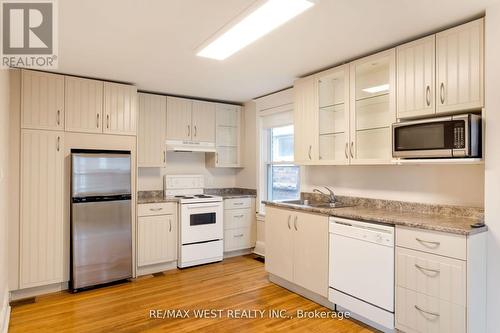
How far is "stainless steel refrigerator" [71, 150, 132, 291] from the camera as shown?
133 inches

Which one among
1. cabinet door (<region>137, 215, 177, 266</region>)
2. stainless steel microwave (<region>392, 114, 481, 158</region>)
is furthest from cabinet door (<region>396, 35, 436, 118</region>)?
cabinet door (<region>137, 215, 177, 266</region>)

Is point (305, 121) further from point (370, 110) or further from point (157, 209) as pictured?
point (157, 209)

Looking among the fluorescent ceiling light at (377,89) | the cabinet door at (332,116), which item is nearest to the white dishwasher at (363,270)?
the cabinet door at (332,116)

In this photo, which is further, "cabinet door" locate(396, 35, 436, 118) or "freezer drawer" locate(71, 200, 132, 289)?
"freezer drawer" locate(71, 200, 132, 289)

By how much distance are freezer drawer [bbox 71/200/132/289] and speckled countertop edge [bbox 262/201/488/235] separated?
217 centimetres

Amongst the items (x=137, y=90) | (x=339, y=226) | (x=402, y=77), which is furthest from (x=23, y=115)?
(x=402, y=77)

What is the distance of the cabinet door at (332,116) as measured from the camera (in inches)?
127

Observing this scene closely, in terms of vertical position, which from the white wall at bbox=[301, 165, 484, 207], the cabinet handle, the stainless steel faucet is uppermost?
the cabinet handle

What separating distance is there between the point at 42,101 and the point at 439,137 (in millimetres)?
3822

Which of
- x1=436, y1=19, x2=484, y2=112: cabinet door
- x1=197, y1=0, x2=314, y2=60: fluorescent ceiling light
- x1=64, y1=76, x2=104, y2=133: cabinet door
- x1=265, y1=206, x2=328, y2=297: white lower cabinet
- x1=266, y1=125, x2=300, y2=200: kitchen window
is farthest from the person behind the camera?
x1=266, y1=125, x2=300, y2=200: kitchen window

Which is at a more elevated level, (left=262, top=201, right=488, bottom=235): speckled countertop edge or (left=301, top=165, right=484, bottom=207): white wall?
(left=301, top=165, right=484, bottom=207): white wall

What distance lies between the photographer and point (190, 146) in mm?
4586

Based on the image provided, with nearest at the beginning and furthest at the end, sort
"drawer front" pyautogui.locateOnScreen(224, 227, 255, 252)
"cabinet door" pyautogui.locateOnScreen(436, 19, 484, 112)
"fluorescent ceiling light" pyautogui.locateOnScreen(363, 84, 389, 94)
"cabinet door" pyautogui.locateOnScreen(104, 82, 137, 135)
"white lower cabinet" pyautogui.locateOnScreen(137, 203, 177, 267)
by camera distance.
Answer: "cabinet door" pyautogui.locateOnScreen(436, 19, 484, 112), "fluorescent ceiling light" pyautogui.locateOnScreen(363, 84, 389, 94), "cabinet door" pyautogui.locateOnScreen(104, 82, 137, 135), "white lower cabinet" pyautogui.locateOnScreen(137, 203, 177, 267), "drawer front" pyautogui.locateOnScreen(224, 227, 255, 252)

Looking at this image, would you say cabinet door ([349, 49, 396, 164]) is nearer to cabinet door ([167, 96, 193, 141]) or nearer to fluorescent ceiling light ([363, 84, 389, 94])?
fluorescent ceiling light ([363, 84, 389, 94])
